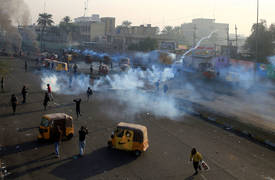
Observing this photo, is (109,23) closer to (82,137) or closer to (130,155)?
(130,155)

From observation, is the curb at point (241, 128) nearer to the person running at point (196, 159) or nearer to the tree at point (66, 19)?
the person running at point (196, 159)

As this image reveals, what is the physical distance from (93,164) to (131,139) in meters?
1.96

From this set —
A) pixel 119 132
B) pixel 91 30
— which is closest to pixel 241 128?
pixel 119 132

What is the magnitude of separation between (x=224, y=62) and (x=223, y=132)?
100 feet

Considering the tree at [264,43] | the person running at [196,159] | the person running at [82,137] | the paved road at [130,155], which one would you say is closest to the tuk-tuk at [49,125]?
the paved road at [130,155]

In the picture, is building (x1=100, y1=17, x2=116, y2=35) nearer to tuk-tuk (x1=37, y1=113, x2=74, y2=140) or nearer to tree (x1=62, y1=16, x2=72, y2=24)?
tree (x1=62, y1=16, x2=72, y2=24)

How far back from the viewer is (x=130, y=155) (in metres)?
11.5

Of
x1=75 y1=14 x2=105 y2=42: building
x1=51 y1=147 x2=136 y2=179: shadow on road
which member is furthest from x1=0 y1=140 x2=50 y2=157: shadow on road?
x1=75 y1=14 x2=105 y2=42: building

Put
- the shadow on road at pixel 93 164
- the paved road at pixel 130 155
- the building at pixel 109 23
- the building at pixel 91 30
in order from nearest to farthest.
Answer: the shadow on road at pixel 93 164 < the paved road at pixel 130 155 < the building at pixel 91 30 < the building at pixel 109 23

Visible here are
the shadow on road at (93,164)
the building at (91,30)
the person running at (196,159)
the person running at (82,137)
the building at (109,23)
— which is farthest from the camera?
the building at (109,23)

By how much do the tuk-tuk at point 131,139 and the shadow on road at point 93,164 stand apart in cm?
38

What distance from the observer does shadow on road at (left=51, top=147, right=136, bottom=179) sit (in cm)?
945

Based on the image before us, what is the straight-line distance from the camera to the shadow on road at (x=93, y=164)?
31.0ft

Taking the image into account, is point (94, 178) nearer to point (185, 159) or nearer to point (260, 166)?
point (185, 159)
